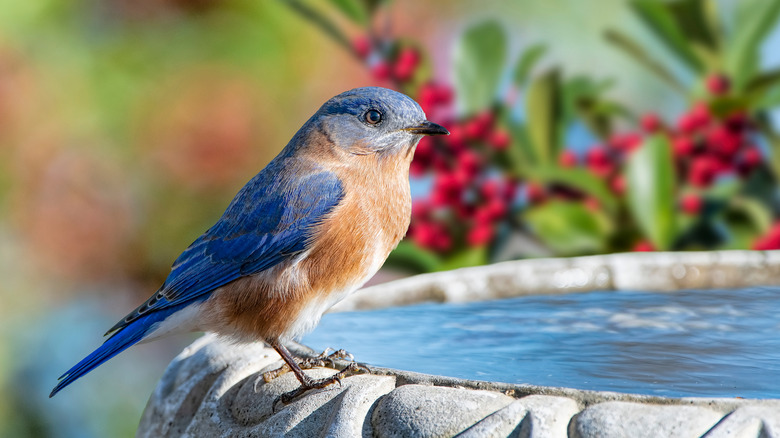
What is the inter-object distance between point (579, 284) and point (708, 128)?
1.84 meters

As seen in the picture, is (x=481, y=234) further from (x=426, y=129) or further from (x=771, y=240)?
(x=426, y=129)

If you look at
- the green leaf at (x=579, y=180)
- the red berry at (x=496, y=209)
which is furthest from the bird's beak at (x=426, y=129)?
the red berry at (x=496, y=209)

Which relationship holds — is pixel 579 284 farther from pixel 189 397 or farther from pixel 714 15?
pixel 714 15

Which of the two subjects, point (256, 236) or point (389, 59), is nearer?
point (256, 236)

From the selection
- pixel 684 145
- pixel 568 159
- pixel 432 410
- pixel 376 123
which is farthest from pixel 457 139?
pixel 432 410

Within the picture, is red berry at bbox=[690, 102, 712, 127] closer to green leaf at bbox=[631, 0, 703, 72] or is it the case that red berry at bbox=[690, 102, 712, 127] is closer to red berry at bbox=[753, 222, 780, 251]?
green leaf at bbox=[631, 0, 703, 72]

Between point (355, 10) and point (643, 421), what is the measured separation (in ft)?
10.8

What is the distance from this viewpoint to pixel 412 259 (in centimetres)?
412

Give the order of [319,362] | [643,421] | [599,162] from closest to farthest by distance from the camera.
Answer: [643,421] < [319,362] < [599,162]

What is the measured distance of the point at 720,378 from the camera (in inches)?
64.3

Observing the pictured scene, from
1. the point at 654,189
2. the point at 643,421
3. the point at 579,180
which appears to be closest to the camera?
the point at 643,421

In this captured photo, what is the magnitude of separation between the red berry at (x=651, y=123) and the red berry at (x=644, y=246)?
624 mm

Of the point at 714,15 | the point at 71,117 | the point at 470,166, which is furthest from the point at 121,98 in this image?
the point at 714,15

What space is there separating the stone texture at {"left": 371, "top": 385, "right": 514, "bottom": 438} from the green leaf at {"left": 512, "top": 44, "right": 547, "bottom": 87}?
118 inches
